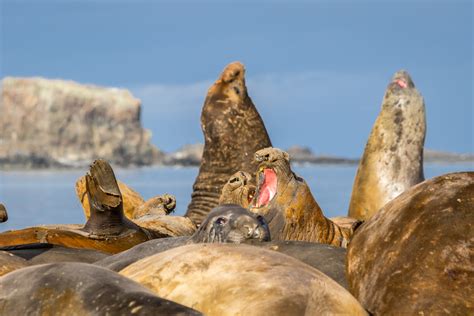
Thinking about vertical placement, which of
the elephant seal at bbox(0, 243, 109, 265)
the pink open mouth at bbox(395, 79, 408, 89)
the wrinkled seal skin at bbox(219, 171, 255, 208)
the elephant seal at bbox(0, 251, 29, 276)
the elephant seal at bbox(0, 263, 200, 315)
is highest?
the pink open mouth at bbox(395, 79, 408, 89)

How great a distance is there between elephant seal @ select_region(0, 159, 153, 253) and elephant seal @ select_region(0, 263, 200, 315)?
425cm

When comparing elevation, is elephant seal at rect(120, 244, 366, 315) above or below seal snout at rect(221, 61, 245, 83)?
below

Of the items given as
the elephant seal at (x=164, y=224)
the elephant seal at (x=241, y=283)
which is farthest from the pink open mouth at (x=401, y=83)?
the elephant seal at (x=241, y=283)

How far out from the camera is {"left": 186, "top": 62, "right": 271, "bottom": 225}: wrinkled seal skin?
46.4 feet

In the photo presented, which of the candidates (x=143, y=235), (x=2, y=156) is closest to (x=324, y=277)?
(x=143, y=235)

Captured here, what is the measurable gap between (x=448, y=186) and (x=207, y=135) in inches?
346

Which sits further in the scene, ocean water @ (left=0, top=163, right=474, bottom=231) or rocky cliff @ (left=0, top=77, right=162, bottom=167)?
rocky cliff @ (left=0, top=77, right=162, bottom=167)

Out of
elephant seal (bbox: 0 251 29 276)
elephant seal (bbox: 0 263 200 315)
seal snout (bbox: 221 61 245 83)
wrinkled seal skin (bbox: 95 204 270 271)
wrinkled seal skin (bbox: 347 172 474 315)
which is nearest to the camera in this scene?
elephant seal (bbox: 0 263 200 315)

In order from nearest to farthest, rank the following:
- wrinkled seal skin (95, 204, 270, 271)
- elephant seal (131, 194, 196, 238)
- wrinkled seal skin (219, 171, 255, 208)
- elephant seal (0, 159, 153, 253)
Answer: wrinkled seal skin (95, 204, 270, 271), elephant seal (0, 159, 153, 253), wrinkled seal skin (219, 171, 255, 208), elephant seal (131, 194, 196, 238)

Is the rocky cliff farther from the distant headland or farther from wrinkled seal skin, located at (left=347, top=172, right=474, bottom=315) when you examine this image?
wrinkled seal skin, located at (left=347, top=172, right=474, bottom=315)

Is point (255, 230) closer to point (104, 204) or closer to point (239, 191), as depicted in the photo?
point (239, 191)

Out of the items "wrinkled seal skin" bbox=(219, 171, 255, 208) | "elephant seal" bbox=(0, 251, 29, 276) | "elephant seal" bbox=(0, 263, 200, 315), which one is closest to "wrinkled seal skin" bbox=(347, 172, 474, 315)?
"elephant seal" bbox=(0, 263, 200, 315)

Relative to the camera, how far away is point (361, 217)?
13.5 meters

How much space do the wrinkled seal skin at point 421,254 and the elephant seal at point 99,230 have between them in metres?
4.03
